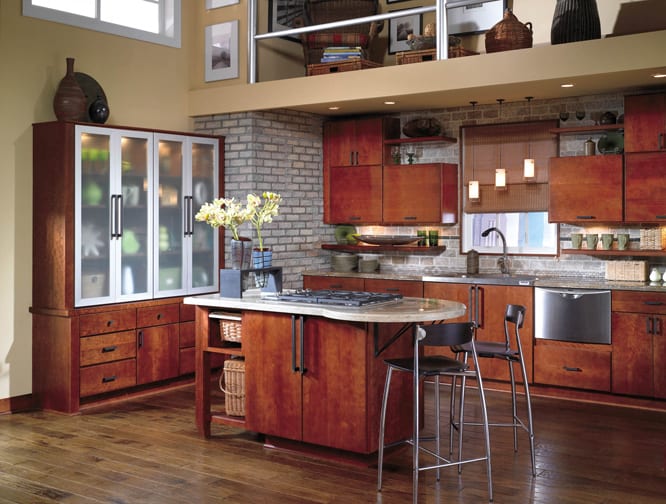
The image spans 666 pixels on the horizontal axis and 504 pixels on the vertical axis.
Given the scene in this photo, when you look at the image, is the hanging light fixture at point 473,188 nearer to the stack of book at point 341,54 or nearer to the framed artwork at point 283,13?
the stack of book at point 341,54

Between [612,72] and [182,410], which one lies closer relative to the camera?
[612,72]

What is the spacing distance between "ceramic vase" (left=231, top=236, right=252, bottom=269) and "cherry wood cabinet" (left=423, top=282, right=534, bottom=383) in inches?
94.8

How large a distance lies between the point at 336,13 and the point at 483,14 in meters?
1.45

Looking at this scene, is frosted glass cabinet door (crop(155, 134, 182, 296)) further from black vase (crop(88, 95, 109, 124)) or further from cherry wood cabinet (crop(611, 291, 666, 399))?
cherry wood cabinet (crop(611, 291, 666, 399))

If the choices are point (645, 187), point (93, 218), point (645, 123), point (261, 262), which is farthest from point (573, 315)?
point (93, 218)

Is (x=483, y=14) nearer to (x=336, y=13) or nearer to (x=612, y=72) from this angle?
(x=336, y=13)

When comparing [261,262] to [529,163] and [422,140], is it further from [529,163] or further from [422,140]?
[529,163]

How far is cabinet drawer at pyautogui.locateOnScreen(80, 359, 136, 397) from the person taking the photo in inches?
255

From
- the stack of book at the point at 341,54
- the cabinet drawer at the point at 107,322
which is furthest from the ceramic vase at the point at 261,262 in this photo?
the stack of book at the point at 341,54

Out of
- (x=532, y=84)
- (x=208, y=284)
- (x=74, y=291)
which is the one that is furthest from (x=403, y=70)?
(x=74, y=291)

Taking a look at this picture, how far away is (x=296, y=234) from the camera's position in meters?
8.17

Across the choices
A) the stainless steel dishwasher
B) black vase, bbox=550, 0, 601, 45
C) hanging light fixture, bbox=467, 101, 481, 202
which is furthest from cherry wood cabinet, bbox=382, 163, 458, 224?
black vase, bbox=550, 0, 601, 45

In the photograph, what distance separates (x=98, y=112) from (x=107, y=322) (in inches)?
70.2

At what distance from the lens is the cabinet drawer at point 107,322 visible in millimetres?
6453
